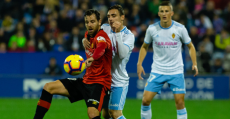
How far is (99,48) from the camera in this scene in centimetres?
469

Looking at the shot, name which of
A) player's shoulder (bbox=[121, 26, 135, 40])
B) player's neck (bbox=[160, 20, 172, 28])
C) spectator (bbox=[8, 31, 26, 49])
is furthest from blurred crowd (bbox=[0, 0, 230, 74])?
player's shoulder (bbox=[121, 26, 135, 40])

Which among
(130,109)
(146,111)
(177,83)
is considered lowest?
(130,109)

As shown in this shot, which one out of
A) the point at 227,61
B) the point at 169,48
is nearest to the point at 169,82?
the point at 169,48

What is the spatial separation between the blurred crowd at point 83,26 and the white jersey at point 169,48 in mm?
5568

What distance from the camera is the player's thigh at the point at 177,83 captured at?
19.7ft

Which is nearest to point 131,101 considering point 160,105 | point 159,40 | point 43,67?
point 160,105

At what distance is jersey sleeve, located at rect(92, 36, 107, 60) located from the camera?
4.65 meters

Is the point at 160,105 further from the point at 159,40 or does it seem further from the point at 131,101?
the point at 159,40

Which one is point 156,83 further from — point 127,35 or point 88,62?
point 88,62

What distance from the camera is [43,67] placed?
11.9m

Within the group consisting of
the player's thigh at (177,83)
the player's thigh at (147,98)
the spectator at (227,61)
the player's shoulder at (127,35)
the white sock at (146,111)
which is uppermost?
the player's shoulder at (127,35)

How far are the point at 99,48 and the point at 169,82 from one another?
1942mm

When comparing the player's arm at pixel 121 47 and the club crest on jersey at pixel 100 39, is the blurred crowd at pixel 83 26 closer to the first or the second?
the player's arm at pixel 121 47

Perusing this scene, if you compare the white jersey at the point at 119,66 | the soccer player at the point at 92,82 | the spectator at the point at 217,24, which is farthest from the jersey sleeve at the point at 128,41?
the spectator at the point at 217,24
